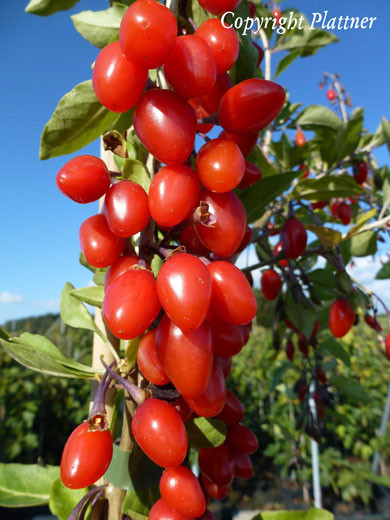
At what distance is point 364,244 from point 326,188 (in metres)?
0.24

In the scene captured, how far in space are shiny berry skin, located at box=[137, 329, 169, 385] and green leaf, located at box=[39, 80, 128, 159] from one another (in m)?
0.29

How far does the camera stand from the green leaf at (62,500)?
1.70 ft

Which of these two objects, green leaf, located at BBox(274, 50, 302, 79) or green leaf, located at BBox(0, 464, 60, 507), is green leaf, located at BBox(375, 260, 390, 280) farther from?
green leaf, located at BBox(0, 464, 60, 507)

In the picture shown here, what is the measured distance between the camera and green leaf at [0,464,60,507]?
23.6 inches

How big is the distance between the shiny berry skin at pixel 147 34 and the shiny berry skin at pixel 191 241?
0.62 feet

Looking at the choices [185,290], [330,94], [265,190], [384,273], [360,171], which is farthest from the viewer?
[330,94]

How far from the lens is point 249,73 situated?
54 centimetres

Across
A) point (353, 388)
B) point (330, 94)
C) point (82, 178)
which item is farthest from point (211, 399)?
point (330, 94)

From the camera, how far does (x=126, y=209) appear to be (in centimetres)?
39

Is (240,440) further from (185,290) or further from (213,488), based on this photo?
(185,290)

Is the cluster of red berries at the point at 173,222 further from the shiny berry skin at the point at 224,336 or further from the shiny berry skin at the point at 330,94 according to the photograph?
the shiny berry skin at the point at 330,94

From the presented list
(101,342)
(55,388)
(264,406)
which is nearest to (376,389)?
(264,406)

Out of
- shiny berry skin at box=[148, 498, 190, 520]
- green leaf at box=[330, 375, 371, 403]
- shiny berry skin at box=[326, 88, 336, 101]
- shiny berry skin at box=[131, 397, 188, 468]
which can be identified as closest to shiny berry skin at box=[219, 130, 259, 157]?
Result: shiny berry skin at box=[131, 397, 188, 468]

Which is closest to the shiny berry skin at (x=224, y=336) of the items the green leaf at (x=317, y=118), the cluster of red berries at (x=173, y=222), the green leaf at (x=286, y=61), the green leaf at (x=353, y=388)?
the cluster of red berries at (x=173, y=222)
